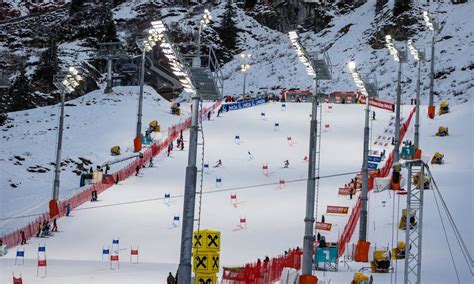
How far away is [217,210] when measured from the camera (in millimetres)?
40250

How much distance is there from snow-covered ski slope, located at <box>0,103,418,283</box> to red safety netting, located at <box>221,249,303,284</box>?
2.12 meters

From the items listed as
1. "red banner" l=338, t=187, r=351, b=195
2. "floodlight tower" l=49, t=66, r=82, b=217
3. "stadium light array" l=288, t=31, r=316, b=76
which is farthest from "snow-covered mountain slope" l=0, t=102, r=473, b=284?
"stadium light array" l=288, t=31, r=316, b=76

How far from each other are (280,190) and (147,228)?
31.7 ft

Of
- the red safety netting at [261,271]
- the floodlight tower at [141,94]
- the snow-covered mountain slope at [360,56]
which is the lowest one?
the red safety netting at [261,271]

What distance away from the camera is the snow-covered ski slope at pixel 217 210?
1226 inches

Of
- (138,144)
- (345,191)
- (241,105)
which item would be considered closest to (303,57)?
(345,191)

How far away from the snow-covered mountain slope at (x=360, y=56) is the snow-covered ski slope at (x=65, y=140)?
29750 mm

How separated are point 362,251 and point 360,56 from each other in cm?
8044

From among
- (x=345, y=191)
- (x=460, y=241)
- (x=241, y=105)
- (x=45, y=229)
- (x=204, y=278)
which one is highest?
(x=241, y=105)

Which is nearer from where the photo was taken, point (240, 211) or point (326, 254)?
point (326, 254)

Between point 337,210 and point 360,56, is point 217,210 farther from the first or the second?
point 360,56

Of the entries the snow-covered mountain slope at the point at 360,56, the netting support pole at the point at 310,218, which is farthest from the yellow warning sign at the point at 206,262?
the snow-covered mountain slope at the point at 360,56

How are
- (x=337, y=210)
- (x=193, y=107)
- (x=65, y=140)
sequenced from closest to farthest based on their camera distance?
1. (x=193, y=107)
2. (x=337, y=210)
3. (x=65, y=140)

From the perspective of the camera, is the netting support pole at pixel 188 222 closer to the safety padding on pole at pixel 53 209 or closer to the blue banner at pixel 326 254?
the blue banner at pixel 326 254
